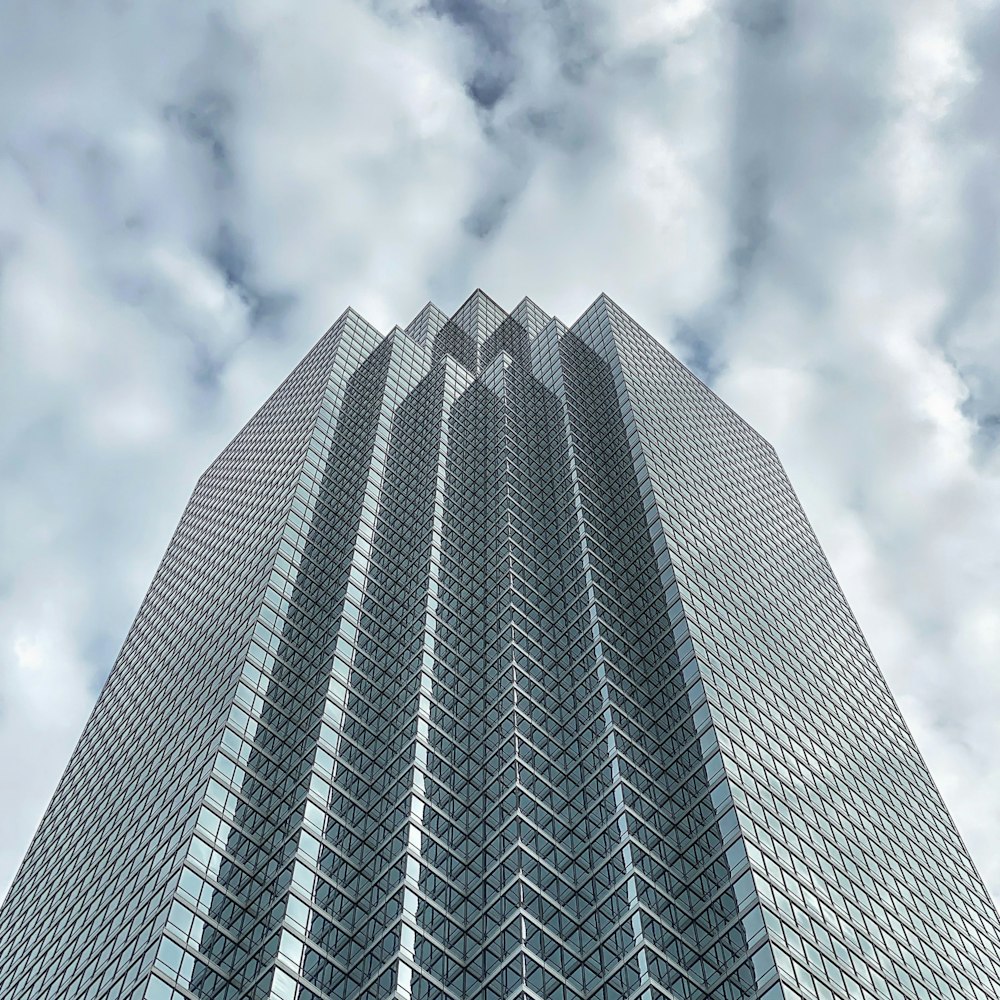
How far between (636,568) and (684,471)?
797 inches

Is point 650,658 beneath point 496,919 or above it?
above

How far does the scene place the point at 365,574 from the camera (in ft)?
313

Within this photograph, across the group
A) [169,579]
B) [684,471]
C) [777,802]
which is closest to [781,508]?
[684,471]

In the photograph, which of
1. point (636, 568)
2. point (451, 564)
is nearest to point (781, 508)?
point (636, 568)

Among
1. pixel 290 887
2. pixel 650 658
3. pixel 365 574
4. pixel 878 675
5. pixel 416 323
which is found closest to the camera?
pixel 290 887

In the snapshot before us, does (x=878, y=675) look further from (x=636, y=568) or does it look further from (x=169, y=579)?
(x=169, y=579)

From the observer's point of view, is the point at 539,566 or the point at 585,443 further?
the point at 585,443

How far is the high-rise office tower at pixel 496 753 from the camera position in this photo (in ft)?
209

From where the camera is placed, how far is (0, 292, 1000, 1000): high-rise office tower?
63656 millimetres

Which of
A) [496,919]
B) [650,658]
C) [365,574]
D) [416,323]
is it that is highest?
[416,323]

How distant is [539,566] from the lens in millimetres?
97188

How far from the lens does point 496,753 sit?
78.1 m

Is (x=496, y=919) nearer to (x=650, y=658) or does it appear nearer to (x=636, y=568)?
(x=650, y=658)

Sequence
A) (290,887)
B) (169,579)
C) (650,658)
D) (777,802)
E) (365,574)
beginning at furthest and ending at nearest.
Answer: (169,579) → (365,574) → (650,658) → (777,802) → (290,887)
